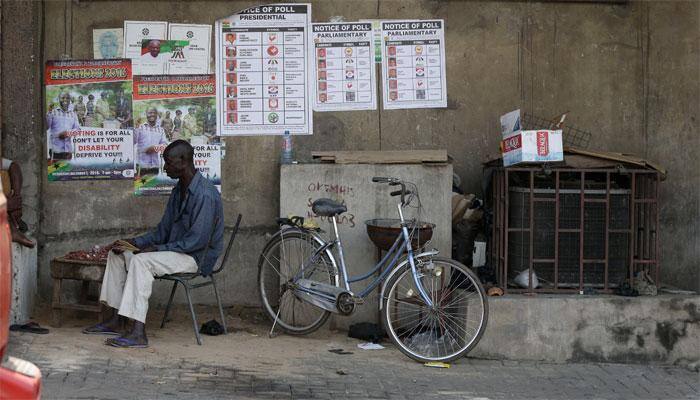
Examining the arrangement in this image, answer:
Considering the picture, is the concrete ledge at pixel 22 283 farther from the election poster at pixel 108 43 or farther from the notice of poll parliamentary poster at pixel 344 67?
the notice of poll parliamentary poster at pixel 344 67

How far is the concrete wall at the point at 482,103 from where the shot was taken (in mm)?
7953

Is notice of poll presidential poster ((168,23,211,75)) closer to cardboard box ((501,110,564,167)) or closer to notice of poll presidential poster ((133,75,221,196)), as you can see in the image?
notice of poll presidential poster ((133,75,221,196))

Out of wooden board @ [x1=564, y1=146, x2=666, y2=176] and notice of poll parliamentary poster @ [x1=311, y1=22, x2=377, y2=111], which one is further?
notice of poll parliamentary poster @ [x1=311, y1=22, x2=377, y2=111]

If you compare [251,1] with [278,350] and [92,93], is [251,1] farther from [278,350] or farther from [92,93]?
[278,350]

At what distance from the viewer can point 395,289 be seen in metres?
6.97

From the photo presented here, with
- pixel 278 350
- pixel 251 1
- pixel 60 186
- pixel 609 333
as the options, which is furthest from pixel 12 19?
pixel 609 333

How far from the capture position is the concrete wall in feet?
26.1

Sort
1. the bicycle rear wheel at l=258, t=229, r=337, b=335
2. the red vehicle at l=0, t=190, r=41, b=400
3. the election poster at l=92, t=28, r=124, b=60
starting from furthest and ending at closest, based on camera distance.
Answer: the election poster at l=92, t=28, r=124, b=60 < the bicycle rear wheel at l=258, t=229, r=337, b=335 < the red vehicle at l=0, t=190, r=41, b=400

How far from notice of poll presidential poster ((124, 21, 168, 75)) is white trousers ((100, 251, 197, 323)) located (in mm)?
1911

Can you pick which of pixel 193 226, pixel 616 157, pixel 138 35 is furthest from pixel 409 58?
pixel 193 226

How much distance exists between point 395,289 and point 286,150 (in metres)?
1.65

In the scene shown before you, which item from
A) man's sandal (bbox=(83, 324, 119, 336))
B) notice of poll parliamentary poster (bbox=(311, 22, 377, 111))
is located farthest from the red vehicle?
notice of poll parliamentary poster (bbox=(311, 22, 377, 111))

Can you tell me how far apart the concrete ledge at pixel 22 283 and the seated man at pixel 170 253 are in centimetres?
61

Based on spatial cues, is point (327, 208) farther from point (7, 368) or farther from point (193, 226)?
point (7, 368)
